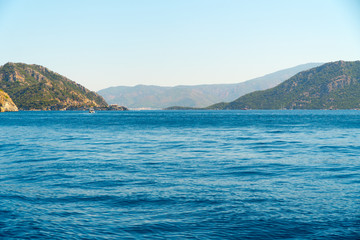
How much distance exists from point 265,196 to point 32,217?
43.5ft

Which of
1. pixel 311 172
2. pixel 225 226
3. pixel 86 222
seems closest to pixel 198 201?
pixel 225 226

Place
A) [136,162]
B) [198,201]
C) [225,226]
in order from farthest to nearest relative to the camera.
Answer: [136,162]
[198,201]
[225,226]

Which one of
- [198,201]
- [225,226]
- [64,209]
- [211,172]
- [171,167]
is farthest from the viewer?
[171,167]

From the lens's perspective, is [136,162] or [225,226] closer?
[225,226]

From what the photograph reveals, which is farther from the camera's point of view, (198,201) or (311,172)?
(311,172)

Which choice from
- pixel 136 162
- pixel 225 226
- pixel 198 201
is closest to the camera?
Answer: pixel 225 226

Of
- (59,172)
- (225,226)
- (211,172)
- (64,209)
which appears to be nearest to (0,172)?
(59,172)

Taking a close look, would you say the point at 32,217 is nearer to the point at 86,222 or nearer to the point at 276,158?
the point at 86,222

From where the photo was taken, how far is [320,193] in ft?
67.7

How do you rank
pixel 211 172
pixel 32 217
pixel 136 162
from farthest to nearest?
pixel 136 162, pixel 211 172, pixel 32 217

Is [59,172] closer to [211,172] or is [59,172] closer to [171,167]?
[171,167]

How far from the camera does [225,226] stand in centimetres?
1507

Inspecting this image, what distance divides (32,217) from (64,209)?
5.58ft

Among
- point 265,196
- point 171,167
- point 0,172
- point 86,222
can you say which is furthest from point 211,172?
point 0,172
